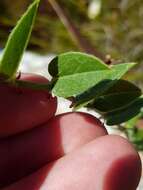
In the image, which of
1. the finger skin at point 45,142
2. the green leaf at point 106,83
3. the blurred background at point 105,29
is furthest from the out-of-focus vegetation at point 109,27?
the green leaf at point 106,83

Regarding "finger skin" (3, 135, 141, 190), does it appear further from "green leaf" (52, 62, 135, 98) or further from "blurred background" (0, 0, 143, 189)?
"blurred background" (0, 0, 143, 189)

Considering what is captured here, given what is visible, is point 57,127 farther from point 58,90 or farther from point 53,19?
point 53,19

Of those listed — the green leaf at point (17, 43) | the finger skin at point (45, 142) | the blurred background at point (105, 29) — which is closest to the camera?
the green leaf at point (17, 43)

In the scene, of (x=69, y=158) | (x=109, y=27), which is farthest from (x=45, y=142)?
(x=109, y=27)

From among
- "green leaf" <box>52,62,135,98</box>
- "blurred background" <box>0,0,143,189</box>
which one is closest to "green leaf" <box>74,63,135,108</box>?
"green leaf" <box>52,62,135,98</box>

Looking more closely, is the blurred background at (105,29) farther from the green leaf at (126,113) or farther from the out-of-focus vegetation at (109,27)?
A: the green leaf at (126,113)

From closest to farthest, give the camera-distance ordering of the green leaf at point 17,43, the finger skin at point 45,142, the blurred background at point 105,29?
the green leaf at point 17,43 → the finger skin at point 45,142 → the blurred background at point 105,29

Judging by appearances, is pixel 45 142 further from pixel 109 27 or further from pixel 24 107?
pixel 109 27
